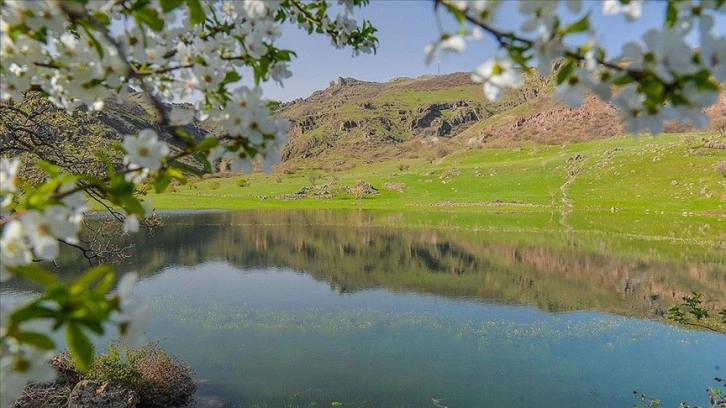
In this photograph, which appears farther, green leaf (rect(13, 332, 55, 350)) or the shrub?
the shrub

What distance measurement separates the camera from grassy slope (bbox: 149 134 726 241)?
5125 cm

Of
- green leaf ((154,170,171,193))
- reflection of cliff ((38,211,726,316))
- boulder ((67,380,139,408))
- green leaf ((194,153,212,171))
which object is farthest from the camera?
reflection of cliff ((38,211,726,316))

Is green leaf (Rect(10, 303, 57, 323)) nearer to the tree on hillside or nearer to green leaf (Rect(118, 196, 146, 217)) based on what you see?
the tree on hillside

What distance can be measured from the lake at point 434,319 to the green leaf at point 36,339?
12.7 metres

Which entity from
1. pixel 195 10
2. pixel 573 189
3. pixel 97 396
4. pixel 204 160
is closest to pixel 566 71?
pixel 195 10

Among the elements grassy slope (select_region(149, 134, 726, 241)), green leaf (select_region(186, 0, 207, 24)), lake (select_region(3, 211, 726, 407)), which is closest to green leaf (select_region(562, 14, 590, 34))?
green leaf (select_region(186, 0, 207, 24))

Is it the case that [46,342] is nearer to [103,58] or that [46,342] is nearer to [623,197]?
[103,58]

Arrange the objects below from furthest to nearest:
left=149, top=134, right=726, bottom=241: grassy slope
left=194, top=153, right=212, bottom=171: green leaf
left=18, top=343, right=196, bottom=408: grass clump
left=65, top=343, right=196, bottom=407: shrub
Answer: left=149, top=134, right=726, bottom=241: grassy slope → left=65, top=343, right=196, bottom=407: shrub → left=18, top=343, right=196, bottom=408: grass clump → left=194, top=153, right=212, bottom=171: green leaf

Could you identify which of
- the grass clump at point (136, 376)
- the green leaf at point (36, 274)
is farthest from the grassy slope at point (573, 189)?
the green leaf at point (36, 274)

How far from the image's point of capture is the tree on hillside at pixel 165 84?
1.21 meters

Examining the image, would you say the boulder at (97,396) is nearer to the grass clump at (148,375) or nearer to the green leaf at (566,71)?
the grass clump at (148,375)

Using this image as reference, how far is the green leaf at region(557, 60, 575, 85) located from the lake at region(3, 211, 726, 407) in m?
12.8

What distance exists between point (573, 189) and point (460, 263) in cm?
4444

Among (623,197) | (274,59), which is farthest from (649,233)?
(274,59)
